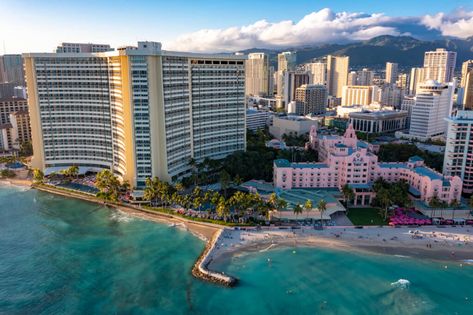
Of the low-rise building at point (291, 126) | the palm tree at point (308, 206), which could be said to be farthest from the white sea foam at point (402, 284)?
the low-rise building at point (291, 126)

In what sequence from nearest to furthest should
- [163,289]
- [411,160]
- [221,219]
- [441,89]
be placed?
[163,289], [221,219], [411,160], [441,89]

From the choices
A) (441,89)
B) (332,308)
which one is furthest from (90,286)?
(441,89)

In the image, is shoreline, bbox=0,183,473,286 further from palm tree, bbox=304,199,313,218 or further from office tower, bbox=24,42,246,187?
office tower, bbox=24,42,246,187

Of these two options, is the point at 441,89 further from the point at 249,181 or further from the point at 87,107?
the point at 87,107

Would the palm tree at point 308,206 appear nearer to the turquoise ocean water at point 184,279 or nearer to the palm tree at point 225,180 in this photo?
the turquoise ocean water at point 184,279

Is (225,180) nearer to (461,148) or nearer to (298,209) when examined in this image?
(298,209)

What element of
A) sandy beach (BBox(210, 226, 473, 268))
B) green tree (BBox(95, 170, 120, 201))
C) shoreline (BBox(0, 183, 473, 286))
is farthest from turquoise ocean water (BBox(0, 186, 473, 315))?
green tree (BBox(95, 170, 120, 201))
